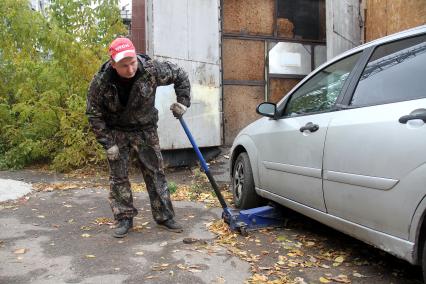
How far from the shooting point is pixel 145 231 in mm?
4602

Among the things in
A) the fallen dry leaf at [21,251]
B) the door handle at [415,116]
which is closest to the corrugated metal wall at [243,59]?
the fallen dry leaf at [21,251]

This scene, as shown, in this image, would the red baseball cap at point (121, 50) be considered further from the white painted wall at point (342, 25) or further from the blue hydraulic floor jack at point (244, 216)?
the white painted wall at point (342, 25)

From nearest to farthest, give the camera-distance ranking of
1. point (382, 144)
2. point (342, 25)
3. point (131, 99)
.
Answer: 1. point (382, 144)
2. point (131, 99)
3. point (342, 25)

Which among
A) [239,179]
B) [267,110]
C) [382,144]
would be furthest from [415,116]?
[239,179]

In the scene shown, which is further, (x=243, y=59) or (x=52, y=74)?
(x=243, y=59)

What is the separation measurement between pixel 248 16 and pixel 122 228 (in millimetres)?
6230

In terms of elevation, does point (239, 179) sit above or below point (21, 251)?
above

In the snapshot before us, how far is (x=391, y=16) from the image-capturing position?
24.9 ft

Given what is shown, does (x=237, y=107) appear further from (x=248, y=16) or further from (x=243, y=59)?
(x=248, y=16)

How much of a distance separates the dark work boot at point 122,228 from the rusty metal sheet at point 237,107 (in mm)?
5003

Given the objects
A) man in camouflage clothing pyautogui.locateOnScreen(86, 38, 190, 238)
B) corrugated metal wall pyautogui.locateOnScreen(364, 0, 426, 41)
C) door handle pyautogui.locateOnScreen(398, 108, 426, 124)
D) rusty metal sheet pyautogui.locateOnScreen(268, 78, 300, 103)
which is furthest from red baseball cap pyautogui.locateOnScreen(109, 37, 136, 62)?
Result: rusty metal sheet pyautogui.locateOnScreen(268, 78, 300, 103)

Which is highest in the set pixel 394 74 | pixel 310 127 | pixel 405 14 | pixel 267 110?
pixel 405 14

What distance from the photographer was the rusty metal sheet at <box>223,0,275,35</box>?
9.31 meters

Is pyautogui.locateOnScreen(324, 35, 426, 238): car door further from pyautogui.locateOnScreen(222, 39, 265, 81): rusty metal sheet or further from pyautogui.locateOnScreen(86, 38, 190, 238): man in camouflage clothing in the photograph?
pyautogui.locateOnScreen(222, 39, 265, 81): rusty metal sheet
